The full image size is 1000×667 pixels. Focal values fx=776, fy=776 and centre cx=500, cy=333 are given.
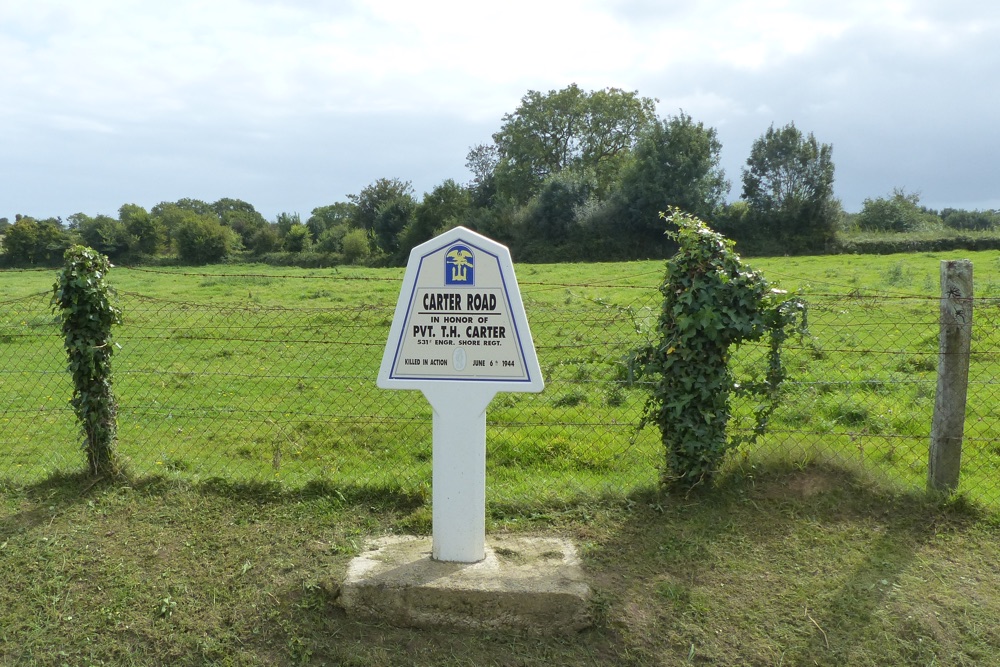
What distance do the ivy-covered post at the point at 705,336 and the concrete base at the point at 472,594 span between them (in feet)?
4.28

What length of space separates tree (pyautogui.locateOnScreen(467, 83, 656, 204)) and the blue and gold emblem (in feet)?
192

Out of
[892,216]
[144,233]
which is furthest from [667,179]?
[144,233]

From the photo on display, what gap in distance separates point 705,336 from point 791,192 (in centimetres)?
4593

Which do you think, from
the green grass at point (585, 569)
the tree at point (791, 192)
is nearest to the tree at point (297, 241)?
the tree at point (791, 192)

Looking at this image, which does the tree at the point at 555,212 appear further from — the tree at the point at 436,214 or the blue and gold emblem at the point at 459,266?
the blue and gold emblem at the point at 459,266

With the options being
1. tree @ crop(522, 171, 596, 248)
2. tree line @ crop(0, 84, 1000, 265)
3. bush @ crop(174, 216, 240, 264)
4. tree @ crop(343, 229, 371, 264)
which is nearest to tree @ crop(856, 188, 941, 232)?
tree line @ crop(0, 84, 1000, 265)

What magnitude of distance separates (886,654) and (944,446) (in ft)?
6.20

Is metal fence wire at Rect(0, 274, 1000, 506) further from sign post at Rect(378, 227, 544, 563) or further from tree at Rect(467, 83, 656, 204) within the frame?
tree at Rect(467, 83, 656, 204)

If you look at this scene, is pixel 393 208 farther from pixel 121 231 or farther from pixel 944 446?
pixel 944 446

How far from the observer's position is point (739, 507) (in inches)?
216

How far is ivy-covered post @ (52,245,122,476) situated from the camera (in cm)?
611

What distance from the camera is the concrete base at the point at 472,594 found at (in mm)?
4496

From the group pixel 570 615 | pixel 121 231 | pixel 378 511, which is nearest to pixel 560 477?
pixel 378 511

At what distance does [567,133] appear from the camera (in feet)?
212
